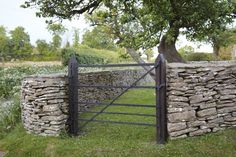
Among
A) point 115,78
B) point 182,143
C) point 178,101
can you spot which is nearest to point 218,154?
point 182,143

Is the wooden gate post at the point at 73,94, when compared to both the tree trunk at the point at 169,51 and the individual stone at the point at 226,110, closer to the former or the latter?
the individual stone at the point at 226,110

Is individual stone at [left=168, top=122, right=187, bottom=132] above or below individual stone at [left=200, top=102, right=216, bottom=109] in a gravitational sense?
below

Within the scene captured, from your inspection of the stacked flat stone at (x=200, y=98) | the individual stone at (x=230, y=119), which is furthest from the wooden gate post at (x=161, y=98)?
the individual stone at (x=230, y=119)

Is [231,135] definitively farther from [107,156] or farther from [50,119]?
[50,119]

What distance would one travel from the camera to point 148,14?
970cm

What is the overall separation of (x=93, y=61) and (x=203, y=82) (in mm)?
13115

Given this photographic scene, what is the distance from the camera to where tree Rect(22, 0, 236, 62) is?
27.7 feet

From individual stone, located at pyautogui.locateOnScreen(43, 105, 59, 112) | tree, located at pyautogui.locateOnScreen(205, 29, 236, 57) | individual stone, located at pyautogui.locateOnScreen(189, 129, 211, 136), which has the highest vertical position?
tree, located at pyautogui.locateOnScreen(205, 29, 236, 57)

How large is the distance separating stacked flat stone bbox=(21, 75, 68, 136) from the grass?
242 mm

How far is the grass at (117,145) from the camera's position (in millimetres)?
6059

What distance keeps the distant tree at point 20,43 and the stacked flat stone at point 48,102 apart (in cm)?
2975

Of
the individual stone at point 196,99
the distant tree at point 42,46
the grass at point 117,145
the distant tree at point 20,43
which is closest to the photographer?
the grass at point 117,145

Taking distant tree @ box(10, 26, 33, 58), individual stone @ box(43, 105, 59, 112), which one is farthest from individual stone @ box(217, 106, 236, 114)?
distant tree @ box(10, 26, 33, 58)

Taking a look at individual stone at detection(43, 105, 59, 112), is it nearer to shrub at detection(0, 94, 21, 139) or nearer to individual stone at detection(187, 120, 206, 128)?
shrub at detection(0, 94, 21, 139)
